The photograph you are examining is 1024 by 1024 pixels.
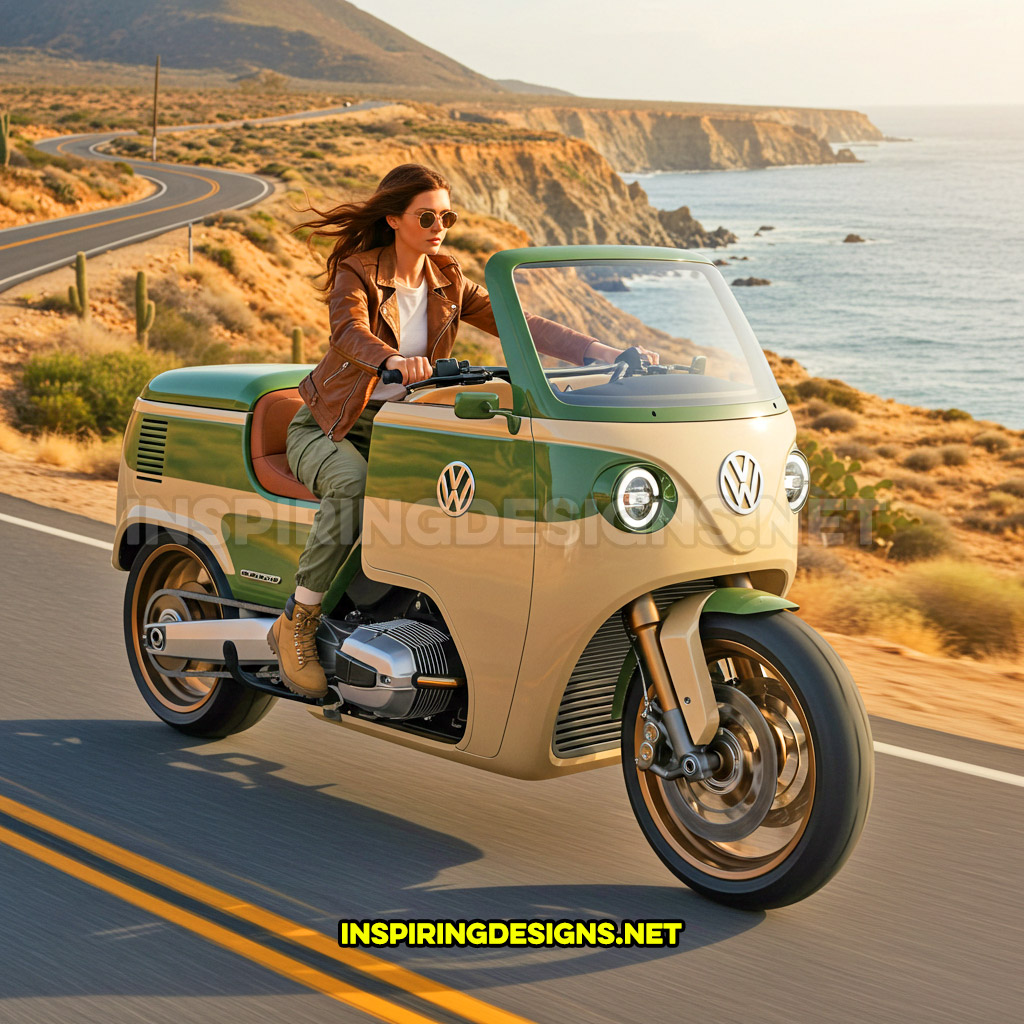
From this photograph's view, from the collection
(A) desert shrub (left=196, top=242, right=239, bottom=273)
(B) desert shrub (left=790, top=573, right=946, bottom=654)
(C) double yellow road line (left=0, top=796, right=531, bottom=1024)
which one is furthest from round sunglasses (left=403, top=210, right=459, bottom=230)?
(A) desert shrub (left=196, top=242, right=239, bottom=273)

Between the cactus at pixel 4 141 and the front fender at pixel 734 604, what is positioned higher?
the cactus at pixel 4 141

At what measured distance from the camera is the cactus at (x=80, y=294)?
1082 inches

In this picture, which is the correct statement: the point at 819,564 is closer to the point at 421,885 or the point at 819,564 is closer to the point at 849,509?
the point at 849,509

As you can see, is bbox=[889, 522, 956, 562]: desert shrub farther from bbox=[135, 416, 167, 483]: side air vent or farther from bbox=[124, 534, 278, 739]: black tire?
bbox=[135, 416, 167, 483]: side air vent

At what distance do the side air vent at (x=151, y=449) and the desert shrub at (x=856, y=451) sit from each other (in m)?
23.7

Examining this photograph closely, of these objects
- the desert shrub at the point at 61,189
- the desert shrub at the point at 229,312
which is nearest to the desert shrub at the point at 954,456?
the desert shrub at the point at 229,312

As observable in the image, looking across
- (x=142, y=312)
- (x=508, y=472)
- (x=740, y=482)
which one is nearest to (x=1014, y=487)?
(x=142, y=312)

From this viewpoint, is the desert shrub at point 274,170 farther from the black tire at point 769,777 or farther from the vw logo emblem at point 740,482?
the black tire at point 769,777

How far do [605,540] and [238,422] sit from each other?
84.2 inches

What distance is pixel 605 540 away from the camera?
14.0 ft

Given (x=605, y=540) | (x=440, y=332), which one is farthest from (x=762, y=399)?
(x=440, y=332)

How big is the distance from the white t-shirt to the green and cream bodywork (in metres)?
0.42

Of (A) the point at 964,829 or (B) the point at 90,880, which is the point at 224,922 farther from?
(A) the point at 964,829

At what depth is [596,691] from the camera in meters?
4.76
